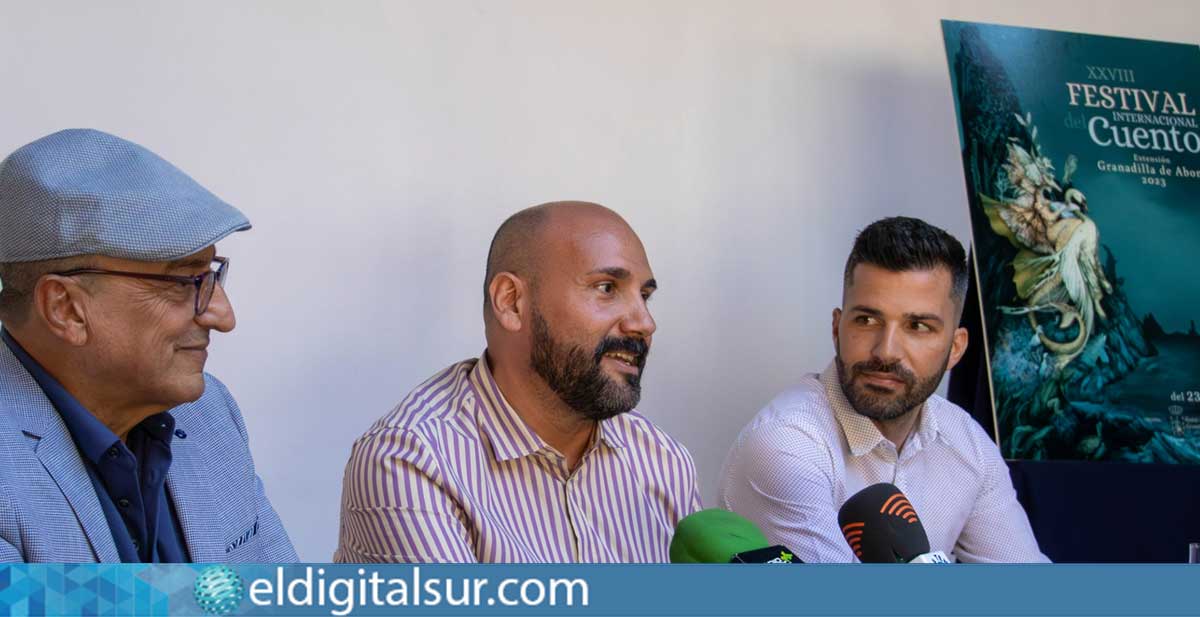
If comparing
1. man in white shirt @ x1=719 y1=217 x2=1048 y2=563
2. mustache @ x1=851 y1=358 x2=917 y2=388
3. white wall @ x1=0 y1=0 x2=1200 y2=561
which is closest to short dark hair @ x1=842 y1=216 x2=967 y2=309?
man in white shirt @ x1=719 y1=217 x2=1048 y2=563

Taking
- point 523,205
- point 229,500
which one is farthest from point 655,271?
point 229,500

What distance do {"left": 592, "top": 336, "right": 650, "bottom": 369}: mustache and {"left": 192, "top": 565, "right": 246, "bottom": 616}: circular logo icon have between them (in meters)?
1.22

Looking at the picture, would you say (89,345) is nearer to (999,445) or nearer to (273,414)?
(273,414)

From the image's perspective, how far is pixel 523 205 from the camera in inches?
143

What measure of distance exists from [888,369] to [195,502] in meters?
1.72

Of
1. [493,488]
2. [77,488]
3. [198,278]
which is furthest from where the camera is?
[493,488]

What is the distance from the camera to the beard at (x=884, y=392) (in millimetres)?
3188

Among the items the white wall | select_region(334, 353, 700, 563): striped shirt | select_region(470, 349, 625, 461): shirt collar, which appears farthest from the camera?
the white wall

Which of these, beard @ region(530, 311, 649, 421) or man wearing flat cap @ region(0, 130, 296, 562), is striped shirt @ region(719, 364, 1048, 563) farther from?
man wearing flat cap @ region(0, 130, 296, 562)

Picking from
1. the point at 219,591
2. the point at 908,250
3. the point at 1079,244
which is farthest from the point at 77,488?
the point at 1079,244

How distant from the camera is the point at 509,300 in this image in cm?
263

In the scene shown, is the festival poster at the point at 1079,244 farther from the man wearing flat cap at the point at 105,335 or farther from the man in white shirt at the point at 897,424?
the man wearing flat cap at the point at 105,335

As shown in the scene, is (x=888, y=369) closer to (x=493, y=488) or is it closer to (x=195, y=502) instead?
(x=493, y=488)

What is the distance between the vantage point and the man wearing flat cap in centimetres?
194
